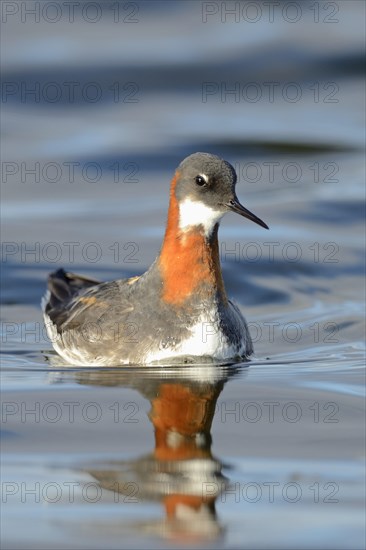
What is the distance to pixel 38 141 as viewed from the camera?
17688mm

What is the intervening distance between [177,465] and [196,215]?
2.81 meters

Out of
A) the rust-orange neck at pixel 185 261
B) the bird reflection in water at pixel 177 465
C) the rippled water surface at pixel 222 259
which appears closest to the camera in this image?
the bird reflection in water at pixel 177 465

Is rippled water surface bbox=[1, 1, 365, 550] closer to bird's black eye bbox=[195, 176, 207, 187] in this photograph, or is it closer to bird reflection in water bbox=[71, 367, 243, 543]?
bird reflection in water bbox=[71, 367, 243, 543]

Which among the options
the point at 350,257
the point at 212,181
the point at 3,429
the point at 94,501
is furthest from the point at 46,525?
the point at 350,257

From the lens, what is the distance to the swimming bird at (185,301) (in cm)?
1054

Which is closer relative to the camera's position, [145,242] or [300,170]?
[145,242]

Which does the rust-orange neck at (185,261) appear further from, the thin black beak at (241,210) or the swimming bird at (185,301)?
the thin black beak at (241,210)

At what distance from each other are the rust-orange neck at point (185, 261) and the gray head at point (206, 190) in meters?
0.09

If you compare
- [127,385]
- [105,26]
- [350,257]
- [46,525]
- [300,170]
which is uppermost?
[105,26]

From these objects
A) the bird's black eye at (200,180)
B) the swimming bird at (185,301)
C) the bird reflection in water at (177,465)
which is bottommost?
the bird reflection in water at (177,465)

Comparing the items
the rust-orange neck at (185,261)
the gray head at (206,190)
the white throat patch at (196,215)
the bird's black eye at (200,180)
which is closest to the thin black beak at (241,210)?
the gray head at (206,190)

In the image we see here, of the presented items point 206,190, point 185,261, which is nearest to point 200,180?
point 206,190

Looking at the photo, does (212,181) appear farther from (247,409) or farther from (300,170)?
(300,170)

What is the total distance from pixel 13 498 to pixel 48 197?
332 inches
